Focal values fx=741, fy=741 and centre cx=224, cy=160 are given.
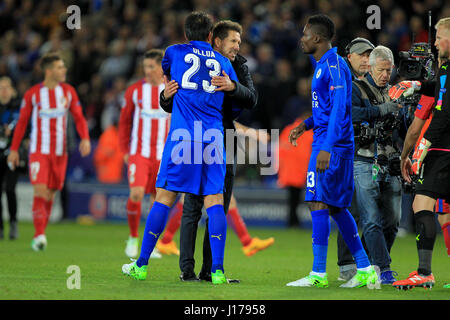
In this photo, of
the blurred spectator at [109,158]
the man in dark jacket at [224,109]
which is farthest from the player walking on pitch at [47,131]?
the blurred spectator at [109,158]

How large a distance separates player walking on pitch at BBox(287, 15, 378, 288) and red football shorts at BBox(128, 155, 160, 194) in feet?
12.6

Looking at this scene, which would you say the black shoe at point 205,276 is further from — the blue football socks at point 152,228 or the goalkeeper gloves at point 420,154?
the goalkeeper gloves at point 420,154

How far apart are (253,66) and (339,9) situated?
2.36 meters

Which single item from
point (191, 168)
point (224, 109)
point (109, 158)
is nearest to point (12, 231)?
point (109, 158)

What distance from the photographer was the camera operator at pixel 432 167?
20.2ft

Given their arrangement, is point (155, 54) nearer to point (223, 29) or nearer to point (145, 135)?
point (145, 135)

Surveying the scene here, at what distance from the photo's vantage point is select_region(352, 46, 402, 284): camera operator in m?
6.88

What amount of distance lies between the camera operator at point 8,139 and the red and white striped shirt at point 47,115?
1787 millimetres

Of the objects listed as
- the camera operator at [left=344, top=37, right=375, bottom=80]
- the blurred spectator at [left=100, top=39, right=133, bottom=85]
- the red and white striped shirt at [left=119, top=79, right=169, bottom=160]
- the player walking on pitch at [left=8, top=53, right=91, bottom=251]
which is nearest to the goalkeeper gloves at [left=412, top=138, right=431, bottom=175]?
the camera operator at [left=344, top=37, right=375, bottom=80]

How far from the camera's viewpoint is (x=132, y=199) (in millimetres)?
9828

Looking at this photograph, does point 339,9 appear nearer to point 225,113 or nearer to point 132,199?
point 132,199

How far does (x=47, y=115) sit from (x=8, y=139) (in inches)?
81.9
